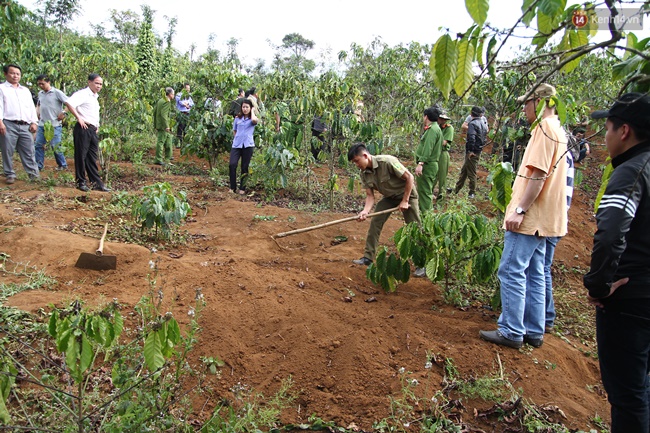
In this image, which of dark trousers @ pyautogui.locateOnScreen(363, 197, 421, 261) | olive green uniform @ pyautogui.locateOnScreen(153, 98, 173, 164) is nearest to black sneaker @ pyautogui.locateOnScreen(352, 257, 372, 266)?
dark trousers @ pyautogui.locateOnScreen(363, 197, 421, 261)

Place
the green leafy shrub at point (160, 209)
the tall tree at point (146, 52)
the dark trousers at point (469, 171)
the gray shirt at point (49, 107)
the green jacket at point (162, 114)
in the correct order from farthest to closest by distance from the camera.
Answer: the tall tree at point (146, 52)
the green jacket at point (162, 114)
the dark trousers at point (469, 171)
the gray shirt at point (49, 107)
the green leafy shrub at point (160, 209)

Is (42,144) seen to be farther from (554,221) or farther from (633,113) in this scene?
(633,113)

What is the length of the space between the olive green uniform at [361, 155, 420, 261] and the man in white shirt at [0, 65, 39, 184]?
506 centimetres

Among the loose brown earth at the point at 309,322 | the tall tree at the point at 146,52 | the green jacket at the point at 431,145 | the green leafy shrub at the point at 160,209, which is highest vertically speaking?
the tall tree at the point at 146,52

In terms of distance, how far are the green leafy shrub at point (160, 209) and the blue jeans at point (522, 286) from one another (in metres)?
3.42

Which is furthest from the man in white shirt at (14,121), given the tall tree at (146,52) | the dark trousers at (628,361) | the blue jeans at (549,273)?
the tall tree at (146,52)

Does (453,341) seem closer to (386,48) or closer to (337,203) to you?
(337,203)

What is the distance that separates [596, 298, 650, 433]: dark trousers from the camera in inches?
78.5

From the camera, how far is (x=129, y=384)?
2.08m

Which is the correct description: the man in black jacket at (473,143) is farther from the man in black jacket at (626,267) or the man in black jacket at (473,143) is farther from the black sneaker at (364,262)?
the man in black jacket at (626,267)

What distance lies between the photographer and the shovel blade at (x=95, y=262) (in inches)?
152

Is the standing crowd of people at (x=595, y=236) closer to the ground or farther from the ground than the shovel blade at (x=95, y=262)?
farther from the ground

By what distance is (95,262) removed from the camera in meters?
3.87

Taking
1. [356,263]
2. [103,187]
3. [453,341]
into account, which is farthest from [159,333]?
[103,187]
